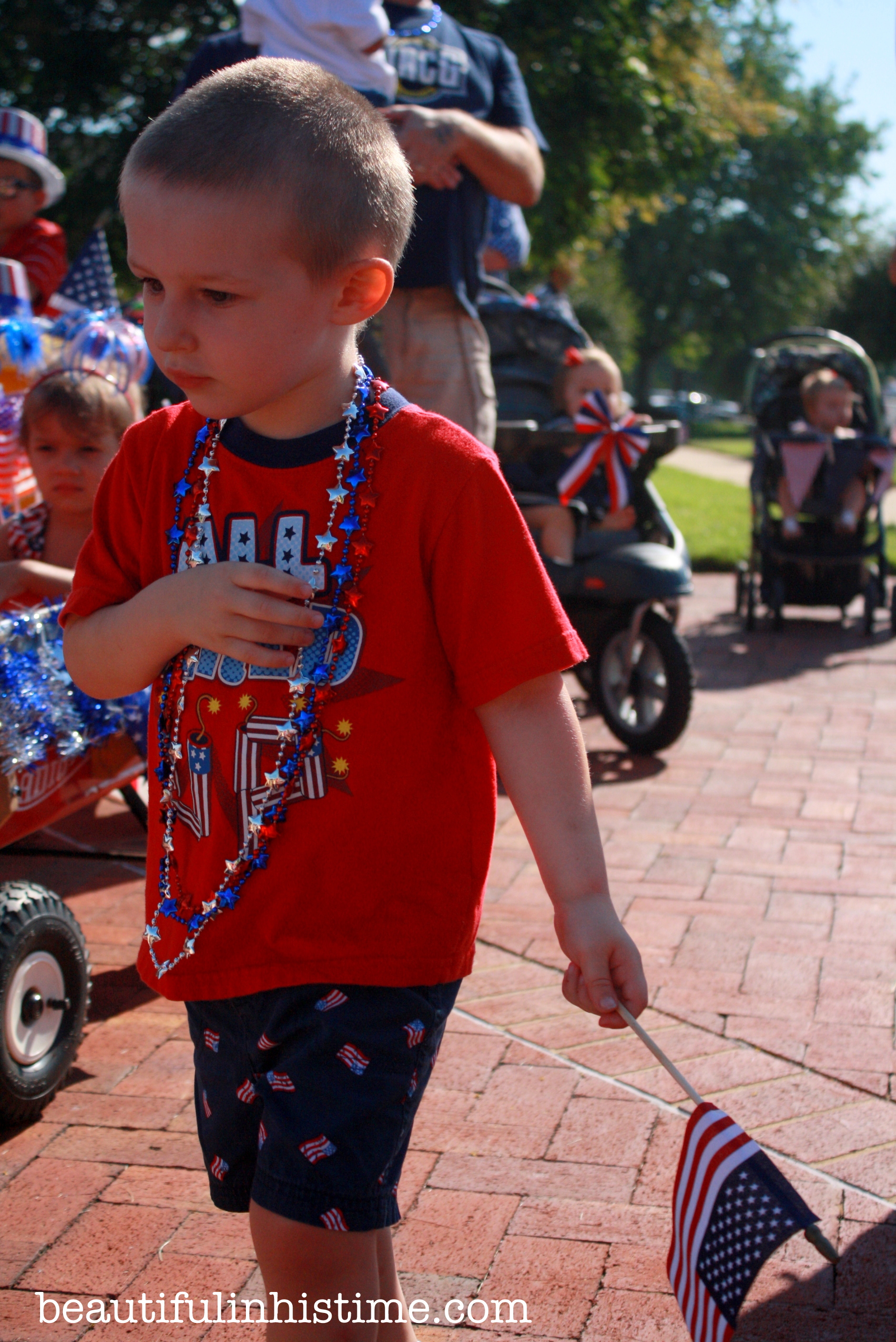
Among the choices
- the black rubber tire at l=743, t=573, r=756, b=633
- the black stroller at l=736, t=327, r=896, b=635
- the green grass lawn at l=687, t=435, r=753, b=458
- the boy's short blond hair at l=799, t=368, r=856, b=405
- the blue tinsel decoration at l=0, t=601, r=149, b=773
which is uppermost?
the blue tinsel decoration at l=0, t=601, r=149, b=773

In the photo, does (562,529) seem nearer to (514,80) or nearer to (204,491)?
(514,80)

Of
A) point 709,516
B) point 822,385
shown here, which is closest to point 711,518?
point 709,516

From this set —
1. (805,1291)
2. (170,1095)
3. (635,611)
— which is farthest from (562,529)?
(805,1291)

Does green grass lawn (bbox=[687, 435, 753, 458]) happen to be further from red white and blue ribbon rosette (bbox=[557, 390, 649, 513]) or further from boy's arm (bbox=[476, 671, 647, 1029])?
boy's arm (bbox=[476, 671, 647, 1029])

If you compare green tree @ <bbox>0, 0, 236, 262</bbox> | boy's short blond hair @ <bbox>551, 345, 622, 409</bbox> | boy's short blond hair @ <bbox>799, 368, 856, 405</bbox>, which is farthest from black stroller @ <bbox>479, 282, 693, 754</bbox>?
green tree @ <bbox>0, 0, 236, 262</bbox>

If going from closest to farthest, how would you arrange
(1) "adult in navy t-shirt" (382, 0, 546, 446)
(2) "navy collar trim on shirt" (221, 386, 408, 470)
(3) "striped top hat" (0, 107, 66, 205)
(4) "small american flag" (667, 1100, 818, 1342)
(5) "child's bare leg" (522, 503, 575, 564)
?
1. (4) "small american flag" (667, 1100, 818, 1342)
2. (2) "navy collar trim on shirt" (221, 386, 408, 470)
3. (1) "adult in navy t-shirt" (382, 0, 546, 446)
4. (3) "striped top hat" (0, 107, 66, 205)
5. (5) "child's bare leg" (522, 503, 575, 564)

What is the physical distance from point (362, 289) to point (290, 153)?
0.56 ft

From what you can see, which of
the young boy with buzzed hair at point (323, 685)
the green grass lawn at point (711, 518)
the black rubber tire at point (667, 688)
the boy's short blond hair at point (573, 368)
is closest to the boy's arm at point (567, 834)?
the young boy with buzzed hair at point (323, 685)

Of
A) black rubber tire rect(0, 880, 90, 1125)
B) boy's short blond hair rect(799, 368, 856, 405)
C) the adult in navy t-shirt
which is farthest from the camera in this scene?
boy's short blond hair rect(799, 368, 856, 405)

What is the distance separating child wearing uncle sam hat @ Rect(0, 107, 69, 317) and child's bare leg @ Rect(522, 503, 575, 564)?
2.11 m

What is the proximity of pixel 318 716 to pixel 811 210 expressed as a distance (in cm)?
5452

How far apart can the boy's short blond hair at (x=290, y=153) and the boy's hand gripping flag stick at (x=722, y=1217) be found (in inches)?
37.7

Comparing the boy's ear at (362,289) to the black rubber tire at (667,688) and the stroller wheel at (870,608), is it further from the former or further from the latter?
the stroller wheel at (870,608)

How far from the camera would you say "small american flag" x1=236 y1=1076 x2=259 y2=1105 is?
63.7 inches
